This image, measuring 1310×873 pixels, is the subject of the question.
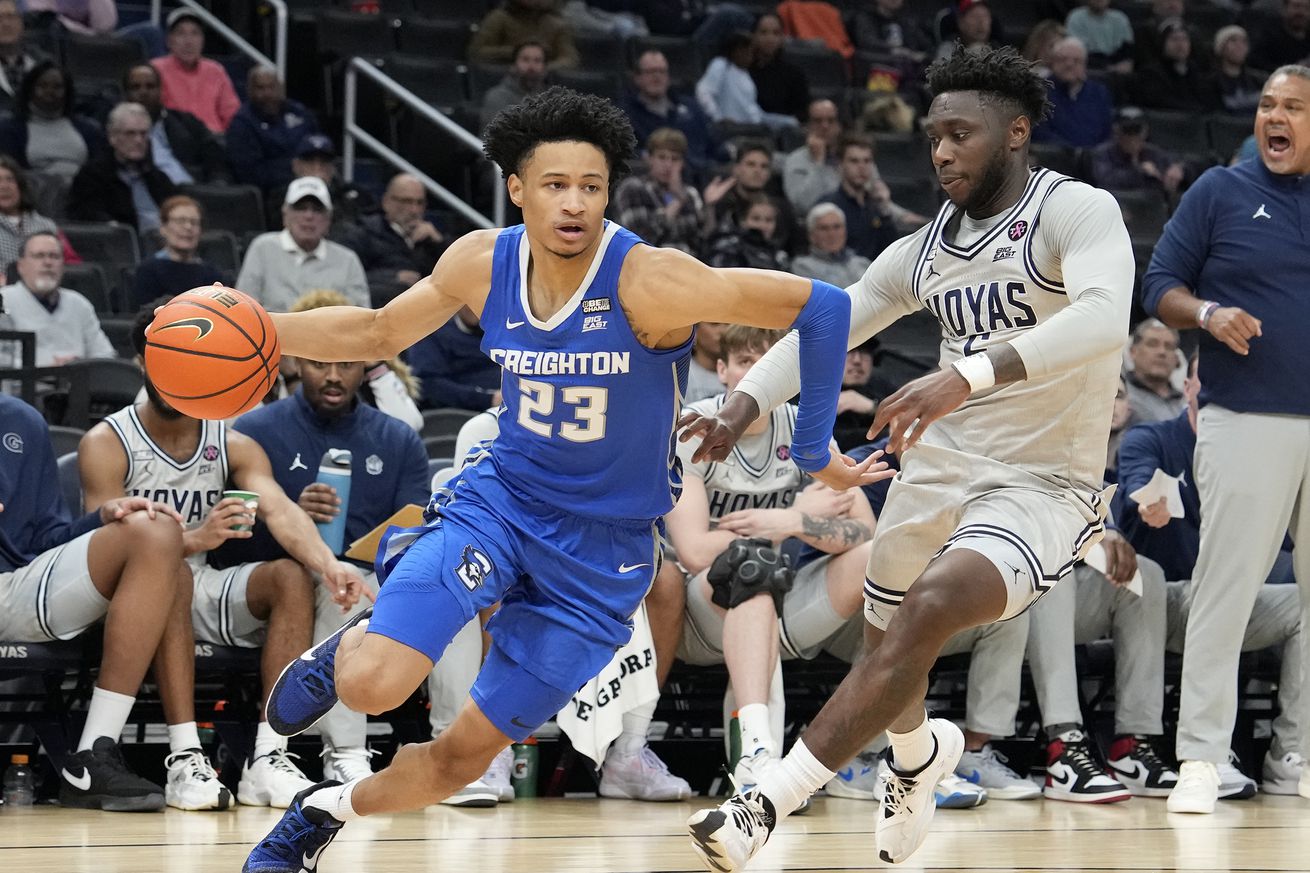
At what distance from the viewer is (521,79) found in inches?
450

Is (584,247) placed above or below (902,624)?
above

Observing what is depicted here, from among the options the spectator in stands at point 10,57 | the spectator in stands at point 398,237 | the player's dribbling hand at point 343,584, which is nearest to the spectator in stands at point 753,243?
the spectator in stands at point 398,237

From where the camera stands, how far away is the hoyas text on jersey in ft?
14.7

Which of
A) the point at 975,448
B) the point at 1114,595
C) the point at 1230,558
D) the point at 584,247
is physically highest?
the point at 584,247

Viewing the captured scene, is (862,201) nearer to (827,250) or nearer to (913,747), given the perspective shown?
(827,250)

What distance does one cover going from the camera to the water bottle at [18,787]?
577cm

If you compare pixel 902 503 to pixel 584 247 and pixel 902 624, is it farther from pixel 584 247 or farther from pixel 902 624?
pixel 584 247

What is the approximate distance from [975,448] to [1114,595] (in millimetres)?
2498

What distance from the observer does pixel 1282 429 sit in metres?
5.89

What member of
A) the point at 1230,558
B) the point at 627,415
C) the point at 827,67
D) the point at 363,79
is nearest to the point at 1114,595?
the point at 1230,558

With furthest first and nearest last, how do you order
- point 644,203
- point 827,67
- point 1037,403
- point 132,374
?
point 827,67, point 644,203, point 132,374, point 1037,403

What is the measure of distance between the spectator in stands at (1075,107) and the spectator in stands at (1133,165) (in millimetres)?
566

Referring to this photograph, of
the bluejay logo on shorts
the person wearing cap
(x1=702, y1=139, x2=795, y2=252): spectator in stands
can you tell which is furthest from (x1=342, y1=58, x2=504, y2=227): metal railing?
the bluejay logo on shorts

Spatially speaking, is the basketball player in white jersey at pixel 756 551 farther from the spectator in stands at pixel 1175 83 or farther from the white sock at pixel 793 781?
the spectator in stands at pixel 1175 83
